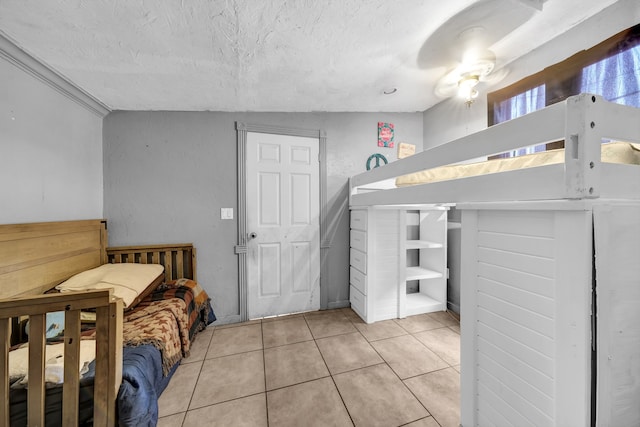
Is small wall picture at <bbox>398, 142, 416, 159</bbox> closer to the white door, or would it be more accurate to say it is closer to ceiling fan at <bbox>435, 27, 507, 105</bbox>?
A: ceiling fan at <bbox>435, 27, 507, 105</bbox>

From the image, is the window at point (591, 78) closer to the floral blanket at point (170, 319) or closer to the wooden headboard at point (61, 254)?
the floral blanket at point (170, 319)

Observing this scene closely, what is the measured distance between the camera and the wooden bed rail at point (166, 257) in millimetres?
2187

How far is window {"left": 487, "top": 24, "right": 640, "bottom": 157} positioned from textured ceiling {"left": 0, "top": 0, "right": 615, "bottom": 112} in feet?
0.76

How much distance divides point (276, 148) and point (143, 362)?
2.04m

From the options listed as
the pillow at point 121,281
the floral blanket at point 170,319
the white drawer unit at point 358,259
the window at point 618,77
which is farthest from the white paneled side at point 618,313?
the pillow at point 121,281

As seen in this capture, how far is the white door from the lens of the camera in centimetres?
250

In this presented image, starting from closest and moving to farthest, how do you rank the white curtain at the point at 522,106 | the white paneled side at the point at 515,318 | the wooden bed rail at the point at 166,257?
the white paneled side at the point at 515,318, the white curtain at the point at 522,106, the wooden bed rail at the point at 166,257

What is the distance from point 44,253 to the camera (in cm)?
157

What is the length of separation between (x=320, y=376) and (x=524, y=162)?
179 cm

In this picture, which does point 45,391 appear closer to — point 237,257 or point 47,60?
point 237,257

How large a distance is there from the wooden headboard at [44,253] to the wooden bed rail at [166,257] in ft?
0.47

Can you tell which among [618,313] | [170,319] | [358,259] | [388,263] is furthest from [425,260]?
[170,319]

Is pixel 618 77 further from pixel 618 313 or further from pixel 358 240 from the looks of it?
pixel 358 240

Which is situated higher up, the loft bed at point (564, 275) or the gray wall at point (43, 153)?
the gray wall at point (43, 153)
